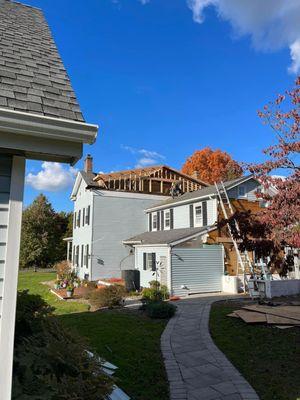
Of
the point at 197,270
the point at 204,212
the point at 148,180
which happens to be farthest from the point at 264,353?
the point at 148,180

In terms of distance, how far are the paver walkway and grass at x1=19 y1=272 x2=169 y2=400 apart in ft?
0.79

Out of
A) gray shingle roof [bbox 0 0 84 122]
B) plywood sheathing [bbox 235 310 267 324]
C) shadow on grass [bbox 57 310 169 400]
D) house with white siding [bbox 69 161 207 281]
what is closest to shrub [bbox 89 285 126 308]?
shadow on grass [bbox 57 310 169 400]

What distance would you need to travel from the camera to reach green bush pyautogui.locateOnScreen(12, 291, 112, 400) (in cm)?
339

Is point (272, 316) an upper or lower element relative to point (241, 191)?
lower

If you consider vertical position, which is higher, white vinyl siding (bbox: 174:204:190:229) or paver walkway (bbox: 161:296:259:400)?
white vinyl siding (bbox: 174:204:190:229)

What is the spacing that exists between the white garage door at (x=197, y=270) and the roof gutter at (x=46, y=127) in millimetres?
16085

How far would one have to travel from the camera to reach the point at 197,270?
1902cm

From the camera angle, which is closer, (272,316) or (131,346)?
(131,346)

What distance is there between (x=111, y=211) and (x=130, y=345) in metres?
18.3

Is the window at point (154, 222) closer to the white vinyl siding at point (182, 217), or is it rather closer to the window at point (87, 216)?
the white vinyl siding at point (182, 217)

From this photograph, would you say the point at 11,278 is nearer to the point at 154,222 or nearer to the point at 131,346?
the point at 131,346

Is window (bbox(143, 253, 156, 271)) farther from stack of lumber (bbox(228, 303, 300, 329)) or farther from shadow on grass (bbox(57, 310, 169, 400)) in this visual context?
stack of lumber (bbox(228, 303, 300, 329))

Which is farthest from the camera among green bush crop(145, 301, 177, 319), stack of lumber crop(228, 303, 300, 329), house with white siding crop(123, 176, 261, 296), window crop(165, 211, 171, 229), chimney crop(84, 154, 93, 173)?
chimney crop(84, 154, 93, 173)

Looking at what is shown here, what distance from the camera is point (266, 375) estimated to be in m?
6.18
